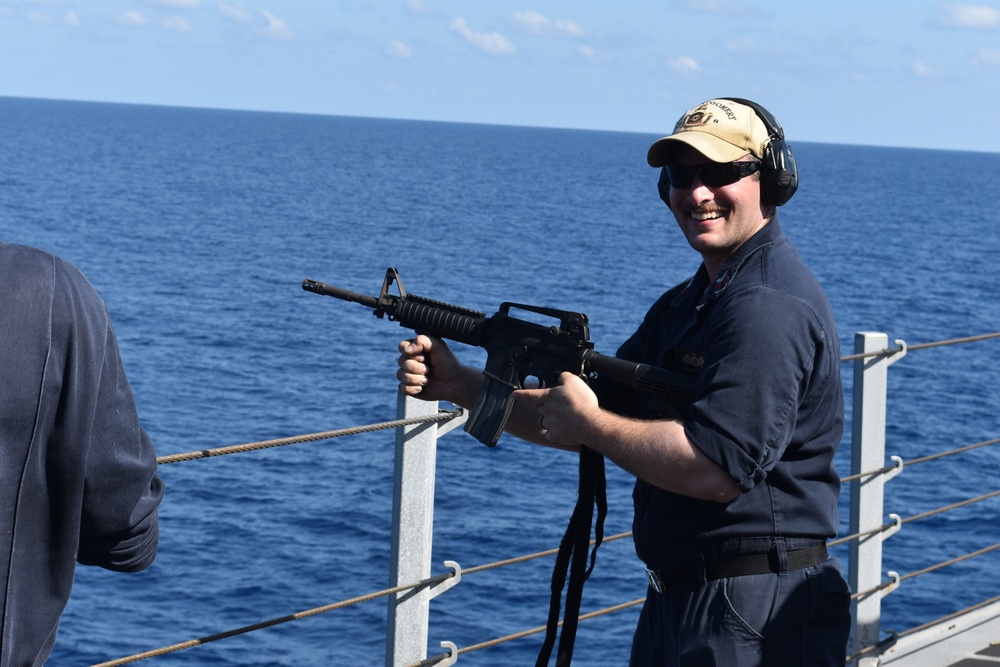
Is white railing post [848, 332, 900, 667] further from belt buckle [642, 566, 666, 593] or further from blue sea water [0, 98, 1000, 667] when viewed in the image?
blue sea water [0, 98, 1000, 667]

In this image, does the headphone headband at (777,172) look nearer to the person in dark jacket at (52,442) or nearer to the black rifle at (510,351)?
the black rifle at (510,351)

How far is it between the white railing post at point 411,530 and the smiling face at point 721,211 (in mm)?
1075

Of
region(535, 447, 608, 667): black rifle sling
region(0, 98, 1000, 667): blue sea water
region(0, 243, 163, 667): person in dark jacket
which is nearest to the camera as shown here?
region(0, 243, 163, 667): person in dark jacket

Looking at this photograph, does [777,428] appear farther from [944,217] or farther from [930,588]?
[944,217]

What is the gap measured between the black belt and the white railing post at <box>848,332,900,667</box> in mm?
1766

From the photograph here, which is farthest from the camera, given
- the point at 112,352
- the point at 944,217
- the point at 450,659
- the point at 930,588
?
the point at 944,217

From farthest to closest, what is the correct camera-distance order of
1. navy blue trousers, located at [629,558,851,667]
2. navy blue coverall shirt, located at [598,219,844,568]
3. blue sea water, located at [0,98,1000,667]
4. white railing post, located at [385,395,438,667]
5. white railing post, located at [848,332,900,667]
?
blue sea water, located at [0,98,1000,667], white railing post, located at [848,332,900,667], white railing post, located at [385,395,438,667], navy blue trousers, located at [629,558,851,667], navy blue coverall shirt, located at [598,219,844,568]

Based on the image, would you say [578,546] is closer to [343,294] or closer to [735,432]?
[735,432]

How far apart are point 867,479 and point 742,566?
209cm

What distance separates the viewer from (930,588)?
26.4 metres

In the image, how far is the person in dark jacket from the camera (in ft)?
7.57

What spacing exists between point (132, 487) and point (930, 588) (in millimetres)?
26119

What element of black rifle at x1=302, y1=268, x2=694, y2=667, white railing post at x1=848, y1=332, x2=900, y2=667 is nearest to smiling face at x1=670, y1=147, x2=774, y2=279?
black rifle at x1=302, y1=268, x2=694, y2=667

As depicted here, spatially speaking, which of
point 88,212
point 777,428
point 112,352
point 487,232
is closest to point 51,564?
point 112,352
